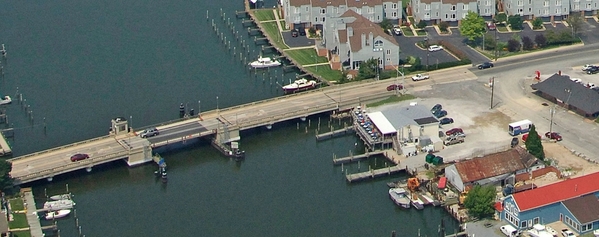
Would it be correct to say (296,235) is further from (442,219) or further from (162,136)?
(162,136)

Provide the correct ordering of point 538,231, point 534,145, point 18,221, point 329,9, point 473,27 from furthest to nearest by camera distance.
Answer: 1. point 329,9
2. point 473,27
3. point 534,145
4. point 18,221
5. point 538,231

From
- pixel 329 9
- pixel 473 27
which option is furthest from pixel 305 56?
pixel 473 27

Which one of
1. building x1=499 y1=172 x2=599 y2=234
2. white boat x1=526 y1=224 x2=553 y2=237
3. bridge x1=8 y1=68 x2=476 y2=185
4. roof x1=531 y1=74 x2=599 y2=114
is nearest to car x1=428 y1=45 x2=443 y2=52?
bridge x1=8 y1=68 x2=476 y2=185

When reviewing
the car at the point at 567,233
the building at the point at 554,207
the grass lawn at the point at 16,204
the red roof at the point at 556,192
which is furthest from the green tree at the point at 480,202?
the grass lawn at the point at 16,204

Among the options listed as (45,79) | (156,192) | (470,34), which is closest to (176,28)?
(45,79)

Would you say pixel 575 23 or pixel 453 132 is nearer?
pixel 453 132

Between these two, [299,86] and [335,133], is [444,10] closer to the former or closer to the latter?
[299,86]

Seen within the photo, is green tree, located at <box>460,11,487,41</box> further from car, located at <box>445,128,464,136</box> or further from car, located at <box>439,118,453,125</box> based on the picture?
car, located at <box>445,128,464,136</box>
